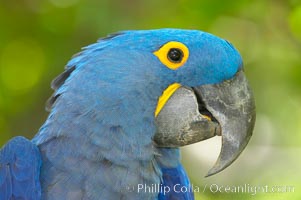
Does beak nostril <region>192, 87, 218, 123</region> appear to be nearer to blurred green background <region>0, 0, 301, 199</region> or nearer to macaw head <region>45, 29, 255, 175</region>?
macaw head <region>45, 29, 255, 175</region>

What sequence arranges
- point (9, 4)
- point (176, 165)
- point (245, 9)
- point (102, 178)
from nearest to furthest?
point (102, 178)
point (176, 165)
point (245, 9)
point (9, 4)

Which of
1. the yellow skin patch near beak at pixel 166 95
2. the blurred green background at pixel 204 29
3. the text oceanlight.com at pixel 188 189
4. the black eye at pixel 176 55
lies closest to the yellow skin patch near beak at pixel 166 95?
the yellow skin patch near beak at pixel 166 95

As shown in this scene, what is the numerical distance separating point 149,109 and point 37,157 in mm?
538

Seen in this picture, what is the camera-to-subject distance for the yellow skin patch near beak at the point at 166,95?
2.77 meters

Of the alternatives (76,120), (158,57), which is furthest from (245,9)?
(76,120)

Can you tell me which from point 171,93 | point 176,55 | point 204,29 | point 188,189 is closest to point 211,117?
point 171,93

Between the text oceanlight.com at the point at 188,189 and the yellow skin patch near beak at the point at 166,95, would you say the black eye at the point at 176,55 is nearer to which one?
the yellow skin patch near beak at the point at 166,95

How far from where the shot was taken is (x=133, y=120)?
272 centimetres

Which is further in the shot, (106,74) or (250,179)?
(250,179)

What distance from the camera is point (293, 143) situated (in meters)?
4.88

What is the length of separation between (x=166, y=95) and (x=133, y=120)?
193 mm

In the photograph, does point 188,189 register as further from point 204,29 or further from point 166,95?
point 204,29

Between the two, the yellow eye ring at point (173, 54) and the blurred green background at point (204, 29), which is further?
the blurred green background at point (204, 29)

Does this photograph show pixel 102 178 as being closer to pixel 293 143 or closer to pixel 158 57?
pixel 158 57
